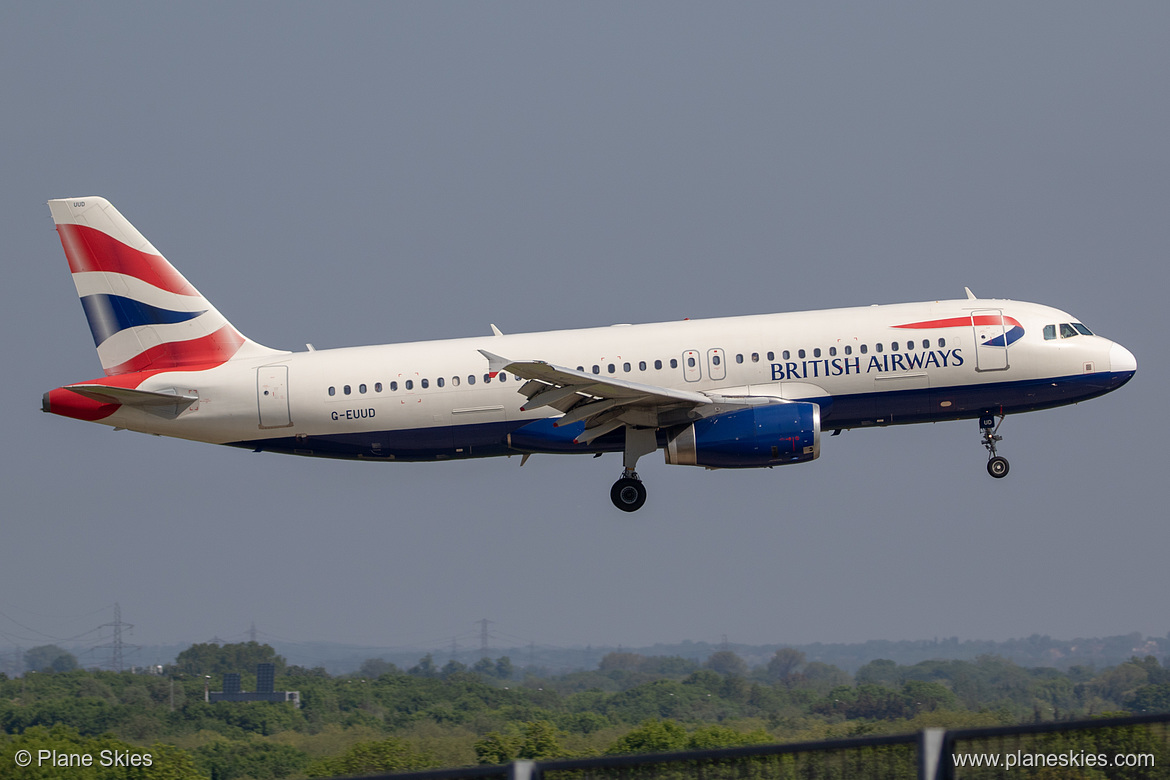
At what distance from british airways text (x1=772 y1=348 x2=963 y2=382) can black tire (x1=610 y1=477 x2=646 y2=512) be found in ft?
15.9

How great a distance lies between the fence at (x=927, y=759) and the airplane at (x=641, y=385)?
62.3 ft

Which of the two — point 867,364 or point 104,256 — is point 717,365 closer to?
point 867,364

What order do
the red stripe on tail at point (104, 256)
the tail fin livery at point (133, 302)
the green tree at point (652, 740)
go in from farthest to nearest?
1. the green tree at point (652, 740)
2. the red stripe on tail at point (104, 256)
3. the tail fin livery at point (133, 302)

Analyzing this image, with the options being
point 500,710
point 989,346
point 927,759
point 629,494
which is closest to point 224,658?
point 500,710

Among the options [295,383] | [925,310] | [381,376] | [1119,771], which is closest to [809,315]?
[925,310]

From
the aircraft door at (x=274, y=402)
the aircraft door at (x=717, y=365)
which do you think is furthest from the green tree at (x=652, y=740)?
the aircraft door at (x=274, y=402)

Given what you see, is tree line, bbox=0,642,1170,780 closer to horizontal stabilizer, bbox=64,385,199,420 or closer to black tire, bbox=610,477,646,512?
black tire, bbox=610,477,646,512

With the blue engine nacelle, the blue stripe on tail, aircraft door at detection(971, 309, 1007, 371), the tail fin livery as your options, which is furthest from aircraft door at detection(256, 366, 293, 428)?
aircraft door at detection(971, 309, 1007, 371)

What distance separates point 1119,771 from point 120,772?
36001mm

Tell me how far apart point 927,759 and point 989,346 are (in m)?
23.3

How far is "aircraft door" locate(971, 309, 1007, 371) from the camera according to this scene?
3244cm

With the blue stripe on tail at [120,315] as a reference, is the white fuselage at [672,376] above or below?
below

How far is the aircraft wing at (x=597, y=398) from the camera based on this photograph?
1152 inches

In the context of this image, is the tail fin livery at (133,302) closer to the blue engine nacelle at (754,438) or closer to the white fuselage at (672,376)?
the white fuselage at (672,376)
